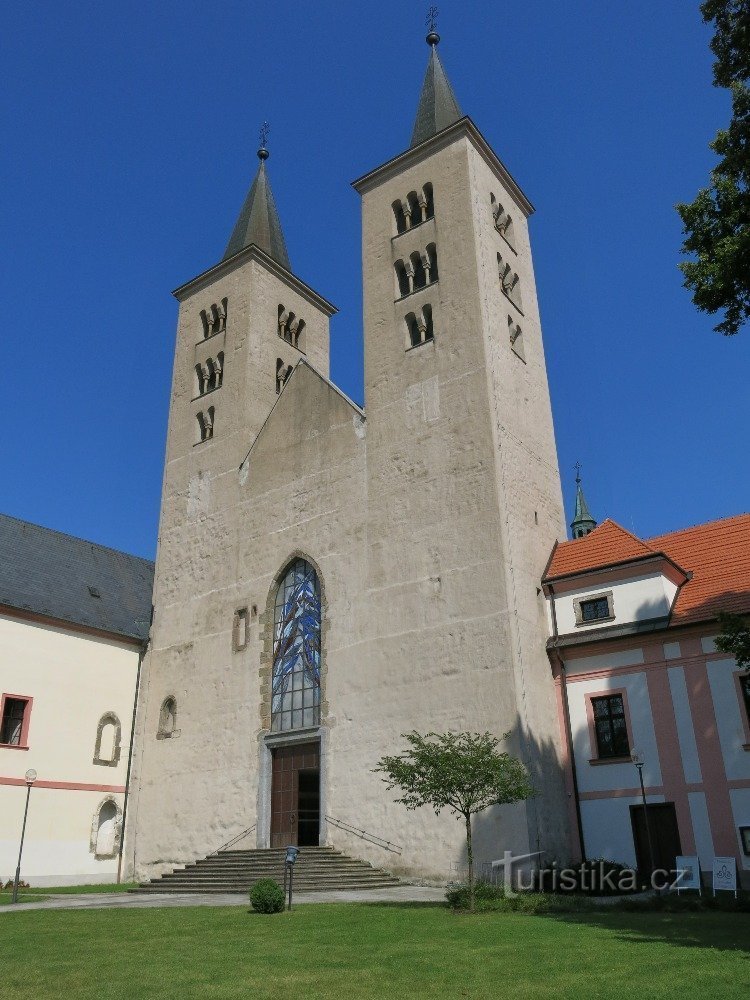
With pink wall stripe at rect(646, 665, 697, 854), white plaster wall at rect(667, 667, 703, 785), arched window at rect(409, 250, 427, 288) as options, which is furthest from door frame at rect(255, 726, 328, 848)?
arched window at rect(409, 250, 427, 288)

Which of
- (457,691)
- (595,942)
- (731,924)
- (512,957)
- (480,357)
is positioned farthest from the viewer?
(480,357)

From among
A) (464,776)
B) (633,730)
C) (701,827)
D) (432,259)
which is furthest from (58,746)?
(432,259)

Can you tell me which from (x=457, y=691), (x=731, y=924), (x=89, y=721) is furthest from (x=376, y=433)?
(x=731, y=924)

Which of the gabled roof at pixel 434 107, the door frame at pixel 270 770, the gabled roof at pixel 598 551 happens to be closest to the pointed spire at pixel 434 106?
the gabled roof at pixel 434 107

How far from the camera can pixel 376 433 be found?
27219 millimetres

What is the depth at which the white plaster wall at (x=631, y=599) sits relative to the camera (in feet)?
73.6

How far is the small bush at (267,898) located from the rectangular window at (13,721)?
1446cm

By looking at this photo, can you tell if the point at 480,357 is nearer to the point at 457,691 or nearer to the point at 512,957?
the point at 457,691

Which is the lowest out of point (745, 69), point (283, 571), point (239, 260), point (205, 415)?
point (283, 571)

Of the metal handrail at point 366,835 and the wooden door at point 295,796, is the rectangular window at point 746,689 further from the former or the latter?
the wooden door at point 295,796

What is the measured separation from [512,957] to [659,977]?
2.05 meters

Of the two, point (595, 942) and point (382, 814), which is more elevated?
point (382, 814)

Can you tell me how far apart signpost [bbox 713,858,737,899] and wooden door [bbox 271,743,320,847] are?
11474 mm

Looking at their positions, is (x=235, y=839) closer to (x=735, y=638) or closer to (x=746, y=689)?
(x=746, y=689)
